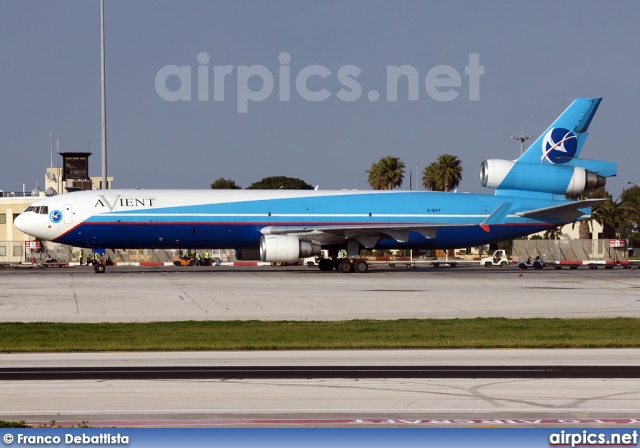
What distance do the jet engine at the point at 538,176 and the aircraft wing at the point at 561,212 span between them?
72.4 inches

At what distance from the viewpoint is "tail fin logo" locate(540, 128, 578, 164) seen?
55344mm

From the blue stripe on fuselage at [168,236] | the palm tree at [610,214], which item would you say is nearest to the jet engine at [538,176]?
the blue stripe on fuselage at [168,236]

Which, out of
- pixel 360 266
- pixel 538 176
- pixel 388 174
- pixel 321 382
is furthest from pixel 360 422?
pixel 388 174

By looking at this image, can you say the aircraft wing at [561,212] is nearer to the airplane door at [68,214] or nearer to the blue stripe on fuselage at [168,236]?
the blue stripe on fuselage at [168,236]

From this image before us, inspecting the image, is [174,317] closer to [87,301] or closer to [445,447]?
[87,301]

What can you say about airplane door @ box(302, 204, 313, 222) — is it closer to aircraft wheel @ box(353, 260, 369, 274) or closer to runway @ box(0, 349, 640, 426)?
aircraft wheel @ box(353, 260, 369, 274)

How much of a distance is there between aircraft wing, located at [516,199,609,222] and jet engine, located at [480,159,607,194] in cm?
184

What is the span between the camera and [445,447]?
1068 centimetres

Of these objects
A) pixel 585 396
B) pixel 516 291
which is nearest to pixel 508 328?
pixel 585 396

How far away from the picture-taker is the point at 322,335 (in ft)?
75.8

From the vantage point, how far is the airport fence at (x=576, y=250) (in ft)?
267

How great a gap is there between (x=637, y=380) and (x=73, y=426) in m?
9.63

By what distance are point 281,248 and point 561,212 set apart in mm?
17365

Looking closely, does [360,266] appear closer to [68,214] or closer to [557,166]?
[557,166]
